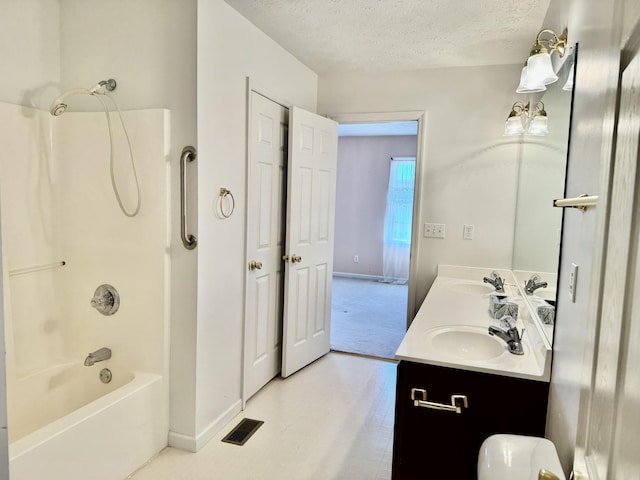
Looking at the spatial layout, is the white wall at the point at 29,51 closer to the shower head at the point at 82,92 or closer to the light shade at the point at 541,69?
the shower head at the point at 82,92

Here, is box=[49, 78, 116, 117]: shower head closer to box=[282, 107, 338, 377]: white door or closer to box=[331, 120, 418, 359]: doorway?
box=[282, 107, 338, 377]: white door

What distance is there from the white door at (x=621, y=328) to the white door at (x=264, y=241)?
209cm

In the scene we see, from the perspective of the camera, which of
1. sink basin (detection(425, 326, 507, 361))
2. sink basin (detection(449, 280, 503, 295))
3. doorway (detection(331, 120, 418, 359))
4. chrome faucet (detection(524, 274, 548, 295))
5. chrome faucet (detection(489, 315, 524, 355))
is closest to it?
chrome faucet (detection(489, 315, 524, 355))

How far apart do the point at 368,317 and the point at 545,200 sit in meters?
3.13

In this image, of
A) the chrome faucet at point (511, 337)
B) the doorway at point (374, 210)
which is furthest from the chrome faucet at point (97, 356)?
the doorway at point (374, 210)

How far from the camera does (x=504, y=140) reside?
125 inches

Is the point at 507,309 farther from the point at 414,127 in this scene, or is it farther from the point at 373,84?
the point at 414,127

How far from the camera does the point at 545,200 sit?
80.9 inches

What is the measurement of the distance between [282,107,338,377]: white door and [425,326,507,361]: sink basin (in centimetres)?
139

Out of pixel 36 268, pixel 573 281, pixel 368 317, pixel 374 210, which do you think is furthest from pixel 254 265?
pixel 374 210

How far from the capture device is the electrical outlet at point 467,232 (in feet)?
10.9

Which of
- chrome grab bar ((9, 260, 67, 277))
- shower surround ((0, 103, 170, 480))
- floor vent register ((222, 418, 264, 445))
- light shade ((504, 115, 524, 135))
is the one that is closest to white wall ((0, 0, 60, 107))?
shower surround ((0, 103, 170, 480))

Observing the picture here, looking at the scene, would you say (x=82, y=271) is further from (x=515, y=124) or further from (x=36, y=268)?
(x=515, y=124)

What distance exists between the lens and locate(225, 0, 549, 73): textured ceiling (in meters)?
2.30
